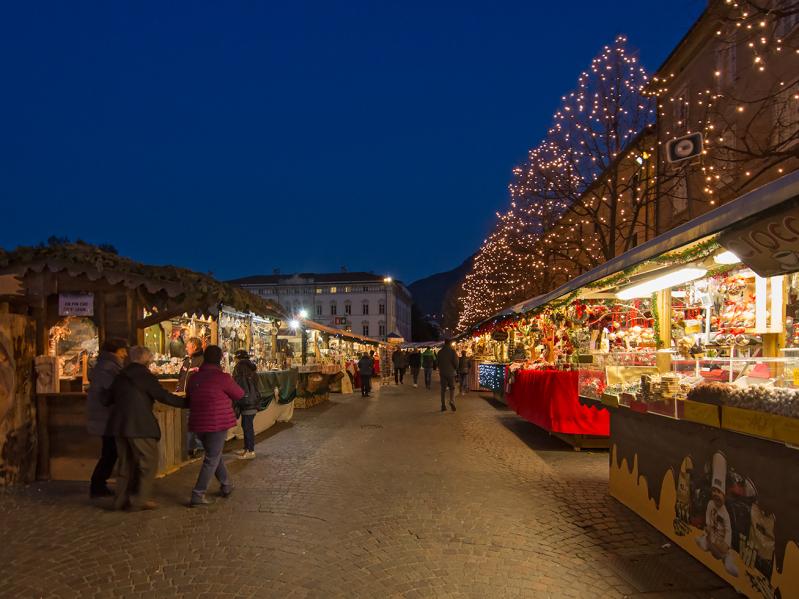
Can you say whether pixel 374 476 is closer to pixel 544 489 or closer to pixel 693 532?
pixel 544 489

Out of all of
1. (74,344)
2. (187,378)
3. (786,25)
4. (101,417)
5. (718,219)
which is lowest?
(101,417)

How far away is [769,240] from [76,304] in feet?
25.2

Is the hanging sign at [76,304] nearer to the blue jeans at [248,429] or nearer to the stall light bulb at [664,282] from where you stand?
the blue jeans at [248,429]

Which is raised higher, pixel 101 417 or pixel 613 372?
pixel 613 372

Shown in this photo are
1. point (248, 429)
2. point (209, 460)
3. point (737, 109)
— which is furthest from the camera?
point (737, 109)

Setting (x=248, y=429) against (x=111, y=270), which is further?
(x=248, y=429)

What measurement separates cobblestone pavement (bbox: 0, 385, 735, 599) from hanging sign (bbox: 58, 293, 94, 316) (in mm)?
2165

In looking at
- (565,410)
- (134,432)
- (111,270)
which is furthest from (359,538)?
(565,410)

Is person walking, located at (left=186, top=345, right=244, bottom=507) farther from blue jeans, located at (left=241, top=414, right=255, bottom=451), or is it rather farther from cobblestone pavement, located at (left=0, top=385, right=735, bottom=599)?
blue jeans, located at (left=241, top=414, right=255, bottom=451)

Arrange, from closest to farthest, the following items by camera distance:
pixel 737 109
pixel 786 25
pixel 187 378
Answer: pixel 187 378
pixel 737 109
pixel 786 25

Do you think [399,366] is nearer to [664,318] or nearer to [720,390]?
[664,318]

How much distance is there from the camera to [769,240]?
3.49m

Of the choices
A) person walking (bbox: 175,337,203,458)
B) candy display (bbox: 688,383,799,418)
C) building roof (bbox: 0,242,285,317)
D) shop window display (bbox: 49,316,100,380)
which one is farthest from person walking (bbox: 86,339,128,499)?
candy display (bbox: 688,383,799,418)

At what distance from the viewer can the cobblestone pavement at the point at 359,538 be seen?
159 inches
